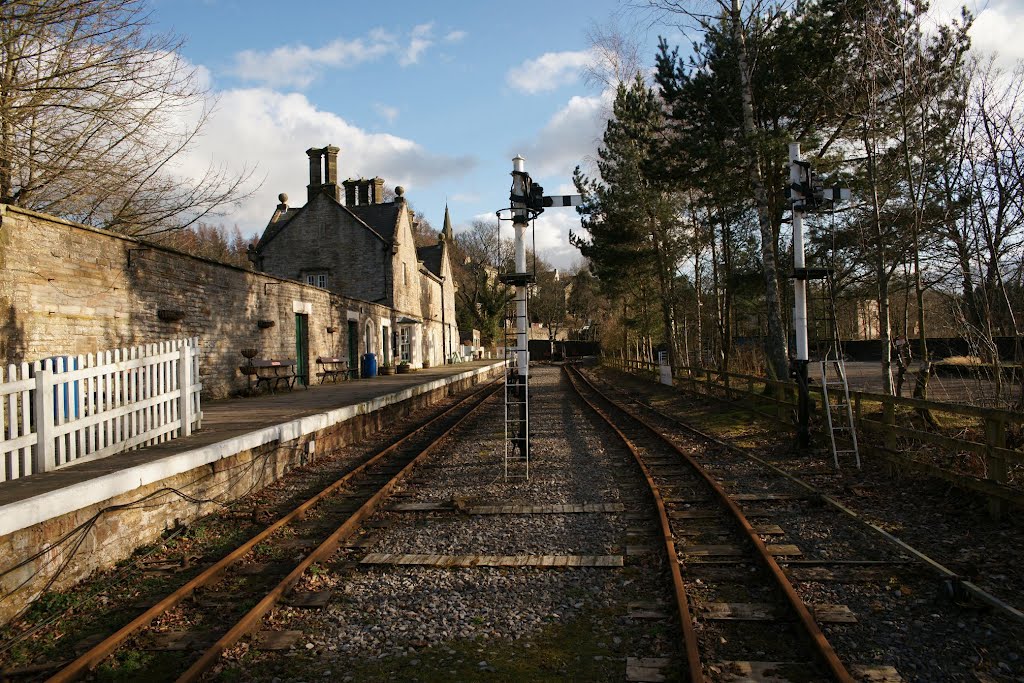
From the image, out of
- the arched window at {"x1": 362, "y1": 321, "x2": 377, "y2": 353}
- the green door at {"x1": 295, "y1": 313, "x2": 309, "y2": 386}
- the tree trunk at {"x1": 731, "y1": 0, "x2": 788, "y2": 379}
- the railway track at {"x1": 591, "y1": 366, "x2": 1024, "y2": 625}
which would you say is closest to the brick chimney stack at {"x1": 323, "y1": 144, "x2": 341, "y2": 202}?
the arched window at {"x1": 362, "y1": 321, "x2": 377, "y2": 353}

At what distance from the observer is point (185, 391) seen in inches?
313

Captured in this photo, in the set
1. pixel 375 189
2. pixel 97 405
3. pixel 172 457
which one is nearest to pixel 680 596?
pixel 172 457

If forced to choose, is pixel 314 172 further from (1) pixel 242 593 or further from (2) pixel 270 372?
(1) pixel 242 593

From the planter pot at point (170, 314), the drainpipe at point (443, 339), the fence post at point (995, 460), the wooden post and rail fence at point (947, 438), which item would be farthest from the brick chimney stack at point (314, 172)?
the fence post at point (995, 460)

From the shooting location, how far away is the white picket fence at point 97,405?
537cm

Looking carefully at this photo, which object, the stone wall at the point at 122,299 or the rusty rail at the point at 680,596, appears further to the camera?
the stone wall at the point at 122,299

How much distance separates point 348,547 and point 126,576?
5.50 feet

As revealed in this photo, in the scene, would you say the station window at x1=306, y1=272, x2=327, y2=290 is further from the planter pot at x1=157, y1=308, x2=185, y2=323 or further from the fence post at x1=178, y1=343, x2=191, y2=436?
the fence post at x1=178, y1=343, x2=191, y2=436

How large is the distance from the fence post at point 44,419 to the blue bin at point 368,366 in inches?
726

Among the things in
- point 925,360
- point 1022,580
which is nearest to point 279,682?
point 1022,580

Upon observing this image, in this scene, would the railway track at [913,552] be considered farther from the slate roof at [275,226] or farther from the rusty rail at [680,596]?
the slate roof at [275,226]

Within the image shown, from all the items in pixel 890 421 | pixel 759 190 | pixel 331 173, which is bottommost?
pixel 890 421

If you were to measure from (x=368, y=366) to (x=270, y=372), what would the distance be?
7.42 meters

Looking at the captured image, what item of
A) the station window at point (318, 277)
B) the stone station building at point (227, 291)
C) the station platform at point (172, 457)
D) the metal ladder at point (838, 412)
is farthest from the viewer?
the station window at point (318, 277)
